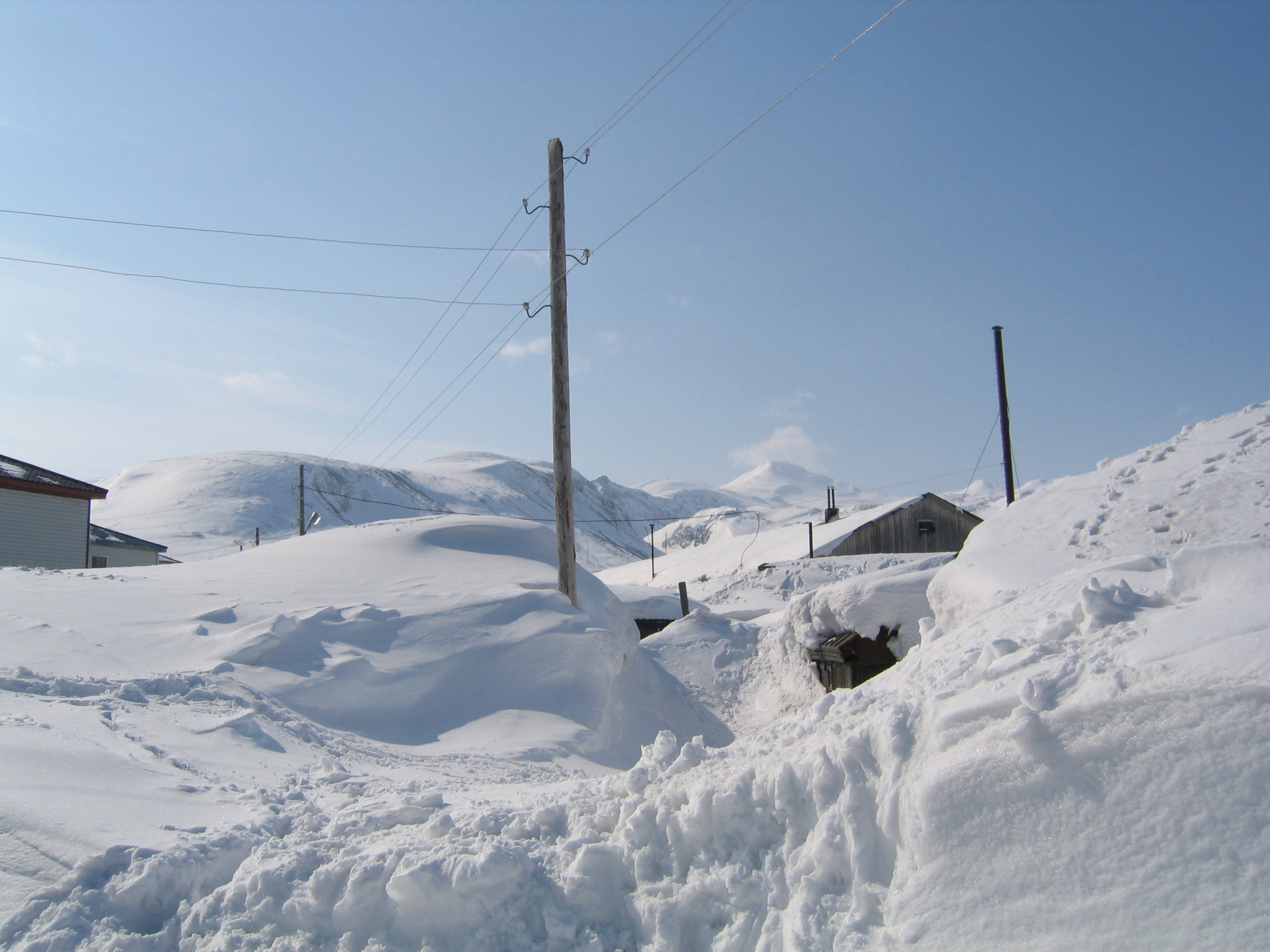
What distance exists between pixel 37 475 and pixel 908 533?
31.8 meters

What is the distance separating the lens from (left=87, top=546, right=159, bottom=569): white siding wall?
30859 mm

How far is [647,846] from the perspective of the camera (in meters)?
3.32

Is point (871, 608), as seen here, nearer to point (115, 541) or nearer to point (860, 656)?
point (860, 656)

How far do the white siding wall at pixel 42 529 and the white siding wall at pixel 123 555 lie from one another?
10.6 m

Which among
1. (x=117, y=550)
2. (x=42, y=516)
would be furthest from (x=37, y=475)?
(x=117, y=550)

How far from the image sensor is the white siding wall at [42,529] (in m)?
19.0

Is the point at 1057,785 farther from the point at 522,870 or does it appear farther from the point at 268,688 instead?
the point at 268,688

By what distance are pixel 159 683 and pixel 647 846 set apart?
4.93 meters

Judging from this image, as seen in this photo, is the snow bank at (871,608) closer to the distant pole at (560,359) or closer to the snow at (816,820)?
the distant pole at (560,359)

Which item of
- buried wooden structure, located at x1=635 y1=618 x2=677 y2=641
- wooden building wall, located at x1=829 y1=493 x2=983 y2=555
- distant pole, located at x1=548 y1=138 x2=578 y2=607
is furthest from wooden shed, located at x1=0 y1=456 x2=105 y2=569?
wooden building wall, located at x1=829 y1=493 x2=983 y2=555

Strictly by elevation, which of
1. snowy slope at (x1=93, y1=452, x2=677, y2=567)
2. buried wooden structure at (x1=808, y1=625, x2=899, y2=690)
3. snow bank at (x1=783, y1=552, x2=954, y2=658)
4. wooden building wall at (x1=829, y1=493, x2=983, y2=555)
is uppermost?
snowy slope at (x1=93, y1=452, x2=677, y2=567)

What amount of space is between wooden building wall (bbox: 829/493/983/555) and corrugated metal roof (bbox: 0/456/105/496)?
91.3ft

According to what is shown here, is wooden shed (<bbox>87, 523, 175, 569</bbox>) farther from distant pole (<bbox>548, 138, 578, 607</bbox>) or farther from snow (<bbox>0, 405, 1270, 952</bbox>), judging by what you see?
snow (<bbox>0, 405, 1270, 952</bbox>)

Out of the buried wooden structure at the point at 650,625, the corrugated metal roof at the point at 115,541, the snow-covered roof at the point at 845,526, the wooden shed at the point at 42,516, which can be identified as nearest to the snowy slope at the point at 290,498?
the corrugated metal roof at the point at 115,541
